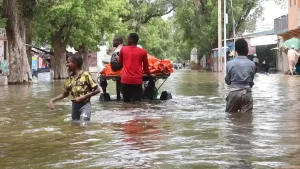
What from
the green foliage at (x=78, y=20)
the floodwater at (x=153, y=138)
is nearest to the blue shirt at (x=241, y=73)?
the floodwater at (x=153, y=138)

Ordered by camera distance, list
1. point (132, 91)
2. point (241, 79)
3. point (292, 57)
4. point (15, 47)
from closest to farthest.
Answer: point (241, 79), point (132, 91), point (15, 47), point (292, 57)

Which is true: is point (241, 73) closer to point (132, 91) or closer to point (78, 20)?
point (132, 91)

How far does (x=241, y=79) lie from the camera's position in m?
10.4

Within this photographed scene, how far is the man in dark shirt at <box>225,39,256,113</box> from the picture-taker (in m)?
10.4

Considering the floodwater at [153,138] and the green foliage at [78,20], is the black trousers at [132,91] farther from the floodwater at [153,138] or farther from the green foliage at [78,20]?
the green foliage at [78,20]

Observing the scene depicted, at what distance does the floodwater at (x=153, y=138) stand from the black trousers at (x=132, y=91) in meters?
0.58

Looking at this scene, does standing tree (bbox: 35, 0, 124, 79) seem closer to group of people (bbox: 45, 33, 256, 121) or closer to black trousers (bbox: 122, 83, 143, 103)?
black trousers (bbox: 122, 83, 143, 103)

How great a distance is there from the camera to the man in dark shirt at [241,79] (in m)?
10.4

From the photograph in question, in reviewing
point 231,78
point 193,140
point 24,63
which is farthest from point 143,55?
point 24,63

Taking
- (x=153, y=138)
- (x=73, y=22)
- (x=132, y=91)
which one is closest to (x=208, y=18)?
(x=73, y=22)

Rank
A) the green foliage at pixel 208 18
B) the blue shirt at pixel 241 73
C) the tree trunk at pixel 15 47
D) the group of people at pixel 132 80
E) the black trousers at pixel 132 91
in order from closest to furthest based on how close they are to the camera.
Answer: the group of people at pixel 132 80 < the blue shirt at pixel 241 73 < the black trousers at pixel 132 91 < the tree trunk at pixel 15 47 < the green foliage at pixel 208 18

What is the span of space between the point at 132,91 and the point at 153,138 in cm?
545

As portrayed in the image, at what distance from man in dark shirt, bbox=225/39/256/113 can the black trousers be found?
2934 mm

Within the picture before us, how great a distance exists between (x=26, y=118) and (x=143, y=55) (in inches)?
116
